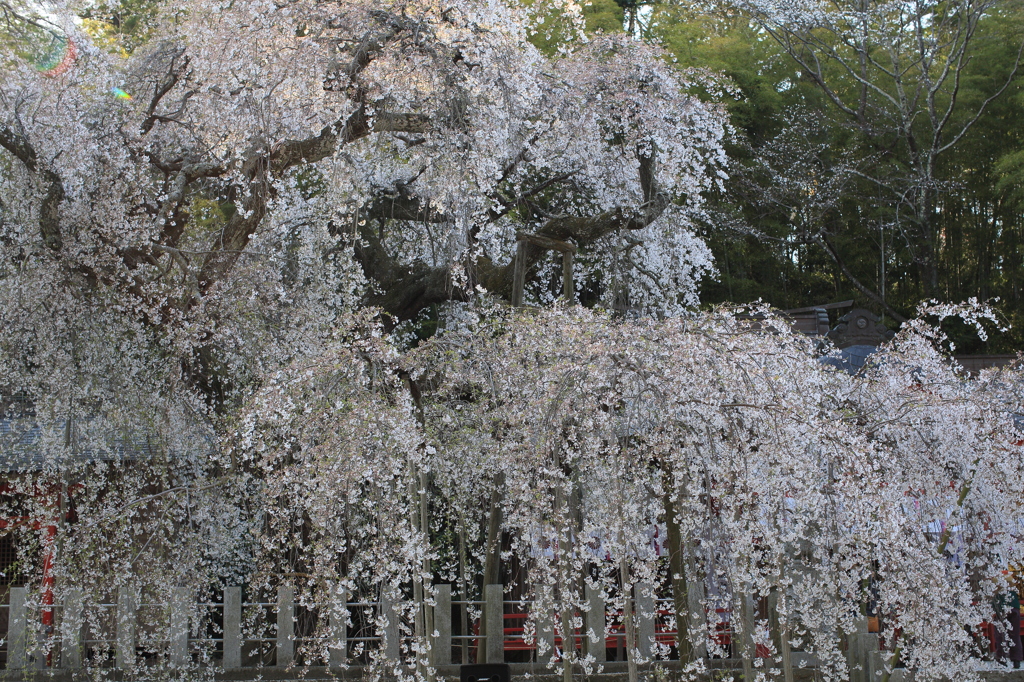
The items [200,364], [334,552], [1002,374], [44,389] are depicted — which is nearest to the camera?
[334,552]

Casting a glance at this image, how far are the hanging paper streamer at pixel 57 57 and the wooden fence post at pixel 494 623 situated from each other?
5027 mm

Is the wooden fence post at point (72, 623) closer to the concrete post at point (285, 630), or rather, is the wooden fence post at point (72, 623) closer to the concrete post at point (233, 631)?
the concrete post at point (233, 631)

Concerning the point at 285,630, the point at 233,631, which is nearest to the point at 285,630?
the point at 285,630

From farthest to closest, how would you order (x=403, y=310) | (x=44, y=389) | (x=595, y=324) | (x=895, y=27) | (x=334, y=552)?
(x=895, y=27), (x=403, y=310), (x=44, y=389), (x=595, y=324), (x=334, y=552)

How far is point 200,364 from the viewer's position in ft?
23.0

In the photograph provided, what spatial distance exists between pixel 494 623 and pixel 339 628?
1.23m

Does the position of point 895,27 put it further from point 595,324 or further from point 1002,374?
point 595,324

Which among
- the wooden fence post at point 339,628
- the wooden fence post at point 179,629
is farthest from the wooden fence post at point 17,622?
the wooden fence post at point 339,628

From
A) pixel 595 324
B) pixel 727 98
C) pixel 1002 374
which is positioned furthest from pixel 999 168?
pixel 595 324

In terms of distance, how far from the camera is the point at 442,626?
5.85 m

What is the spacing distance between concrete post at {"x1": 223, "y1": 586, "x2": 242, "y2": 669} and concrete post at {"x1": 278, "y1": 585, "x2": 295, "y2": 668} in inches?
11.0

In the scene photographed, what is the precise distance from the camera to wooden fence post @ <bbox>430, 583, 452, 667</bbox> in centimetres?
574

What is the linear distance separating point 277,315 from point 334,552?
286cm

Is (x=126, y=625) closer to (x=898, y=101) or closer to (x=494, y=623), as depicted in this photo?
(x=494, y=623)
